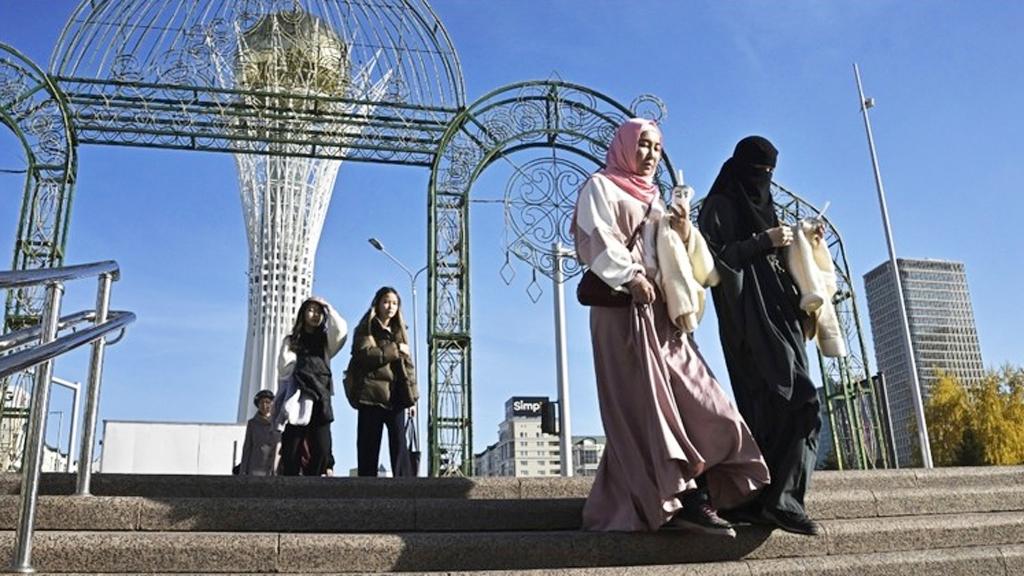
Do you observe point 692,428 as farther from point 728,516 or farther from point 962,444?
point 962,444

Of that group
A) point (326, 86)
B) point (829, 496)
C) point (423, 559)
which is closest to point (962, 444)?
point (326, 86)

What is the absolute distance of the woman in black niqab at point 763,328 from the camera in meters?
3.50

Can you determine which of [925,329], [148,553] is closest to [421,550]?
[148,553]

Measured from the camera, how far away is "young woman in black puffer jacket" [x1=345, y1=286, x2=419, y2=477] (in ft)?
19.0

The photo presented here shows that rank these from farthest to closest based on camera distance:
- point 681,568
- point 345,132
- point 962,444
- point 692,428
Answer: point 962,444, point 345,132, point 692,428, point 681,568

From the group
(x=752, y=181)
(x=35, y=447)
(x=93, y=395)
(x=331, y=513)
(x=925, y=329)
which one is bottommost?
(x=331, y=513)

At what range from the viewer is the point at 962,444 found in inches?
1221

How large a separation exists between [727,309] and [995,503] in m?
2.27

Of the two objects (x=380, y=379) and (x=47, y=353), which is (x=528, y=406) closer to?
(x=380, y=379)

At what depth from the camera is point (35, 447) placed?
2.91 meters

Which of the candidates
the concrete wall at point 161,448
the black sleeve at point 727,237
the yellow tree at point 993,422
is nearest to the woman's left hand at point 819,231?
the black sleeve at point 727,237

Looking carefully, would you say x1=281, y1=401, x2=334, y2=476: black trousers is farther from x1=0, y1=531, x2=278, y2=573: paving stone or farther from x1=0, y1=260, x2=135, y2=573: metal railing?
x1=0, y1=531, x2=278, y2=573: paving stone

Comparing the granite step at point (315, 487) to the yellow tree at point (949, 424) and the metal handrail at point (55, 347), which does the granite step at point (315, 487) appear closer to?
the metal handrail at point (55, 347)

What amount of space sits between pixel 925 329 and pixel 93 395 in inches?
2984
